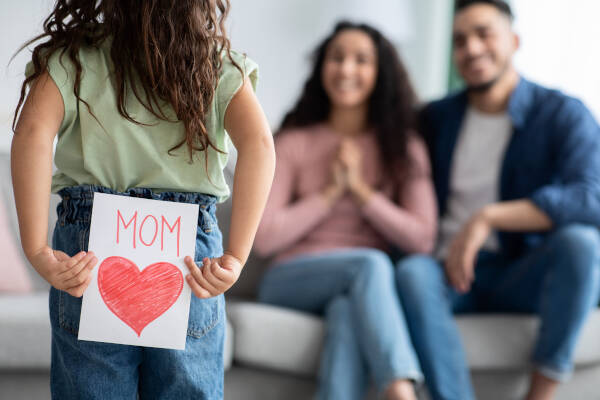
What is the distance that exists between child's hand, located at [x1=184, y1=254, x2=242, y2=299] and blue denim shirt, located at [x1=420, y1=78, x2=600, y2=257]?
1.12 metres

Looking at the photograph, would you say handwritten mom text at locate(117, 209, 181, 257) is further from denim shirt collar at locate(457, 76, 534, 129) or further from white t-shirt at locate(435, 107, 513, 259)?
denim shirt collar at locate(457, 76, 534, 129)

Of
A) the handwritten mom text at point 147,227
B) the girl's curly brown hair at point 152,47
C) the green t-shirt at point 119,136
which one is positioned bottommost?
the handwritten mom text at point 147,227

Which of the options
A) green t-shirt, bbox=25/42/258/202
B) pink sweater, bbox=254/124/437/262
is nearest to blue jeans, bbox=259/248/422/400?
pink sweater, bbox=254/124/437/262

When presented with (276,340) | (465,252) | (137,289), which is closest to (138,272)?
(137,289)

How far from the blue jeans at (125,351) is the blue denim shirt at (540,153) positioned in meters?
1.12

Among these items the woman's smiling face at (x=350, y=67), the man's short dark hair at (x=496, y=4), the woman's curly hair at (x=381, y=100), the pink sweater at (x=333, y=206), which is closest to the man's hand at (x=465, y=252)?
the pink sweater at (x=333, y=206)

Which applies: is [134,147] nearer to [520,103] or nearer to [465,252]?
[465,252]

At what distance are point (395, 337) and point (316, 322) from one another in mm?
203

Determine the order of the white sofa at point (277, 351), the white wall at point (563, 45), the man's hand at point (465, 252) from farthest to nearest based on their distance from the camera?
the white wall at point (563, 45), the man's hand at point (465, 252), the white sofa at point (277, 351)

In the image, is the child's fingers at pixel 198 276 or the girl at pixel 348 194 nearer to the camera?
the child's fingers at pixel 198 276

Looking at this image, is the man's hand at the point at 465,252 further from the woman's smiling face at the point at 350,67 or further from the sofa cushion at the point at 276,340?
the woman's smiling face at the point at 350,67

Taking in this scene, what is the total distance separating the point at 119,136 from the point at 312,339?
35.9 inches

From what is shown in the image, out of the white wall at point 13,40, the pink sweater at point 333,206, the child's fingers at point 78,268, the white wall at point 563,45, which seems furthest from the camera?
the white wall at point 563,45

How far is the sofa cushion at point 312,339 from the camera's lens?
1435 millimetres
